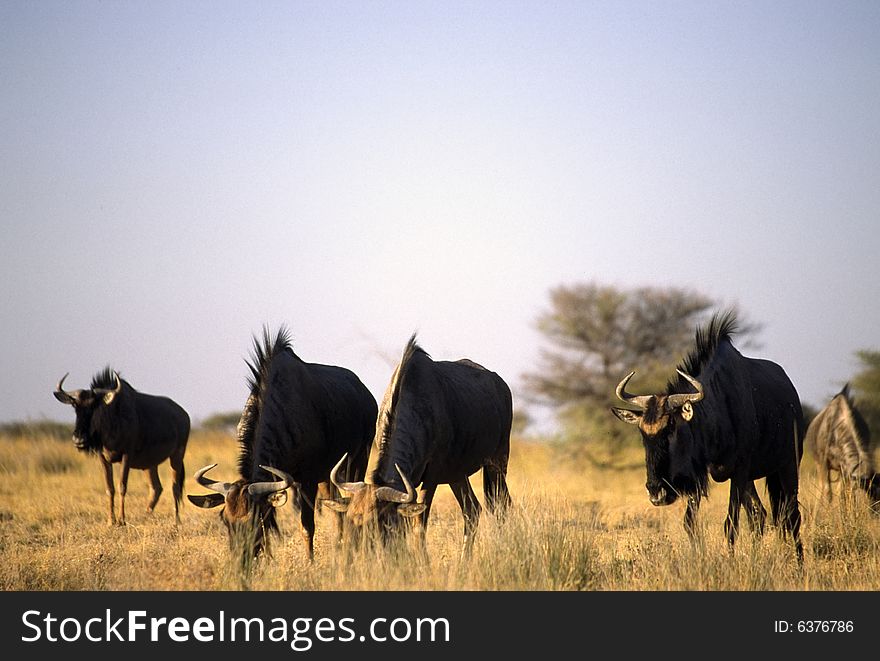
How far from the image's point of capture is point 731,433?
9.64 meters

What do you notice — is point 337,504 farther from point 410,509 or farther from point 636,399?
point 636,399

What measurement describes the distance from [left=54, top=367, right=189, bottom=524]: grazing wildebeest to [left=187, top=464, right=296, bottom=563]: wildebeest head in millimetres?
7068

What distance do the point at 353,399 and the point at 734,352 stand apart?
430 cm

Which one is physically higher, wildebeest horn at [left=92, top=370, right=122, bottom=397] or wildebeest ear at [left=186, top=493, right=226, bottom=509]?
wildebeest horn at [left=92, top=370, right=122, bottom=397]

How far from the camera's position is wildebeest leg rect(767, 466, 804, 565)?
10094mm

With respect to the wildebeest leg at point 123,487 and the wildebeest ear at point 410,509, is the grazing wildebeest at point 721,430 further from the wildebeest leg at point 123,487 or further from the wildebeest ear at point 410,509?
the wildebeest leg at point 123,487

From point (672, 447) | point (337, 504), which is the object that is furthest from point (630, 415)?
point (337, 504)

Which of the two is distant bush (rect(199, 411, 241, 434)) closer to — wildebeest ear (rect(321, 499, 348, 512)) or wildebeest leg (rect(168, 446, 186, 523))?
wildebeest leg (rect(168, 446, 186, 523))

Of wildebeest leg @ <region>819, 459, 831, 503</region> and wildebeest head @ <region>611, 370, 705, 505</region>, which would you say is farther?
wildebeest leg @ <region>819, 459, 831, 503</region>

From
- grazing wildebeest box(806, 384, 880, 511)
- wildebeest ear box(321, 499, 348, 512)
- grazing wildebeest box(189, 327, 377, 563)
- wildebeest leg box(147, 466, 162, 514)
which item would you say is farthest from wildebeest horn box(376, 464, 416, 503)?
wildebeest leg box(147, 466, 162, 514)

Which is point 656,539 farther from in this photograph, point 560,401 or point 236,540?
point 560,401

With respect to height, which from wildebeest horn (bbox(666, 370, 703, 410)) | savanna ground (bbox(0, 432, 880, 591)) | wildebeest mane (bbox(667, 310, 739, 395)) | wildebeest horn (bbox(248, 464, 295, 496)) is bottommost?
savanna ground (bbox(0, 432, 880, 591))

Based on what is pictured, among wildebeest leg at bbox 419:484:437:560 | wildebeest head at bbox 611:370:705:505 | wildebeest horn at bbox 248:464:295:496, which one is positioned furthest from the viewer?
wildebeest head at bbox 611:370:705:505

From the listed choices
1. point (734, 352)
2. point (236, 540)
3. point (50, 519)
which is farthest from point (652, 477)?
point (50, 519)
